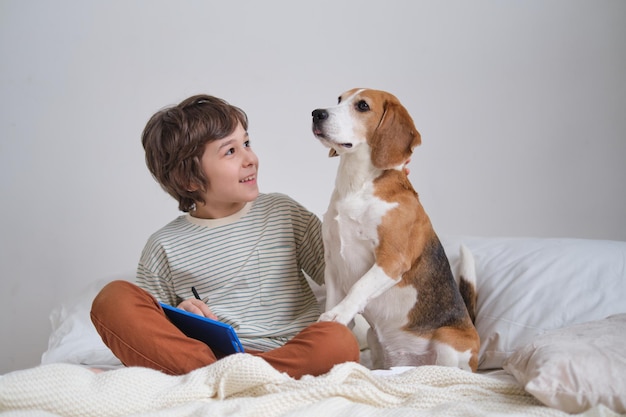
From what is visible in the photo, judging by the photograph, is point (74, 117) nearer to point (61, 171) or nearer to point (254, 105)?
point (61, 171)

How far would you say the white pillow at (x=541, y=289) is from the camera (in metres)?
2.00

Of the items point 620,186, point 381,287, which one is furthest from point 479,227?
point 381,287

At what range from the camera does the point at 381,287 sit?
1896 mm

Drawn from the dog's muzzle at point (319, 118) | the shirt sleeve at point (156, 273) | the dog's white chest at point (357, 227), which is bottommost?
the shirt sleeve at point (156, 273)

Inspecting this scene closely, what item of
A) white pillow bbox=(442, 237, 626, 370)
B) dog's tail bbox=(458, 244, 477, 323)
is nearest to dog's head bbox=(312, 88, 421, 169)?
dog's tail bbox=(458, 244, 477, 323)

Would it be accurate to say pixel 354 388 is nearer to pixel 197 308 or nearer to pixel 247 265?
pixel 197 308

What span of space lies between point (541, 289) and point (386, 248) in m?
0.58

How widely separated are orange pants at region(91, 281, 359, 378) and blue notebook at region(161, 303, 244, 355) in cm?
5

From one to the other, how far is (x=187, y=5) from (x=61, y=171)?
1047mm

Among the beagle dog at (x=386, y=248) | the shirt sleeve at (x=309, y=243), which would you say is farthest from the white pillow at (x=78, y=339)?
the beagle dog at (x=386, y=248)

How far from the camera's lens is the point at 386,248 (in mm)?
1922

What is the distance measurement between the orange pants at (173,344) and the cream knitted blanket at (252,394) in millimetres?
217

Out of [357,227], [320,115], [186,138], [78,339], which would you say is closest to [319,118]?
[320,115]

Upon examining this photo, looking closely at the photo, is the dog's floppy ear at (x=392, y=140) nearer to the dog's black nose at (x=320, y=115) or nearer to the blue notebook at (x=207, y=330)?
the dog's black nose at (x=320, y=115)
